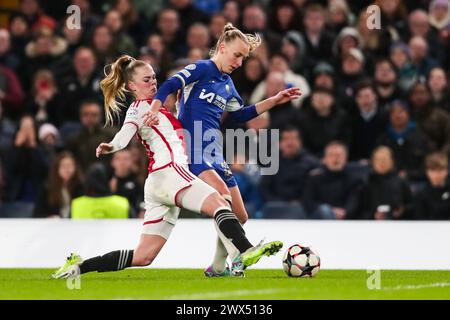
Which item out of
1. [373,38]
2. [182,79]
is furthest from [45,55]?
[182,79]

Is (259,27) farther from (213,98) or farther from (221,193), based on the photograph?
(221,193)

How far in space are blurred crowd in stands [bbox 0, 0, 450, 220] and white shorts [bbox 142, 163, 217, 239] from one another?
11.1ft

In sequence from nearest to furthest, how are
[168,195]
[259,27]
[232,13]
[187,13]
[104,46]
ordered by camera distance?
[168,195] < [104,46] < [259,27] < [232,13] < [187,13]

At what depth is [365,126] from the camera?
48.3 ft

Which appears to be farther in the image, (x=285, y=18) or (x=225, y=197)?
(x=285, y=18)

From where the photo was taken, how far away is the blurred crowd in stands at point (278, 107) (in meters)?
13.4

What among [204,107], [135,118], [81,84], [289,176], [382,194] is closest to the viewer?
[135,118]

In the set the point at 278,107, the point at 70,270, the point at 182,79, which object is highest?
the point at 278,107

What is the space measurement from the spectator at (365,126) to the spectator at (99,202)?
12.2 feet

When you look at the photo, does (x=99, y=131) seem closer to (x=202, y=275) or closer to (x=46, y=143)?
(x=46, y=143)

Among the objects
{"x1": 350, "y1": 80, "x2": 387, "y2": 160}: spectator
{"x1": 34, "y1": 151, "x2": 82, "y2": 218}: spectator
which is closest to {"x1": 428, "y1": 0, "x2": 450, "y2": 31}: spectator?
{"x1": 350, "y1": 80, "x2": 387, "y2": 160}: spectator

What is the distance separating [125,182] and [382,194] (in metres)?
3.02

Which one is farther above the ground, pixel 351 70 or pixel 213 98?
pixel 351 70

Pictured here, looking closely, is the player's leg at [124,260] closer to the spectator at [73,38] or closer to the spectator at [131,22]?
the spectator at [73,38]
